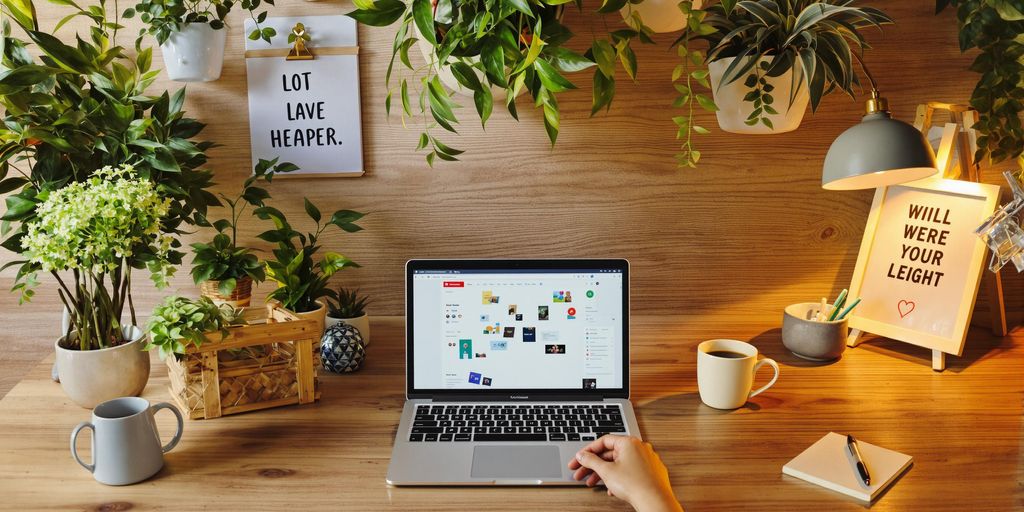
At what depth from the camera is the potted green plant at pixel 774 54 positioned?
1.12 meters

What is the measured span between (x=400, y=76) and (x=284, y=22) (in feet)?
0.77

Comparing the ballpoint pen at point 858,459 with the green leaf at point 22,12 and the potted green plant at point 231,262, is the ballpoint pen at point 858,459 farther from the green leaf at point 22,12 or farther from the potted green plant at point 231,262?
the green leaf at point 22,12

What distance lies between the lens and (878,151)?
43.8 inches

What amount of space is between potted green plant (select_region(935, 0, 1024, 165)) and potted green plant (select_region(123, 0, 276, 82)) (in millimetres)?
1240

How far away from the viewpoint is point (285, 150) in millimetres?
1473

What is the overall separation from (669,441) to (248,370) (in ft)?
2.04

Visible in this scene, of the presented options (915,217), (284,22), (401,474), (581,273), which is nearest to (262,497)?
(401,474)

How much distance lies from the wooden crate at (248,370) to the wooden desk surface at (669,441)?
0.08ft

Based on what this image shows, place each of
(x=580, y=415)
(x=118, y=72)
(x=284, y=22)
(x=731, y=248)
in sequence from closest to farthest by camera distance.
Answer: (x=580, y=415) < (x=118, y=72) < (x=284, y=22) < (x=731, y=248)

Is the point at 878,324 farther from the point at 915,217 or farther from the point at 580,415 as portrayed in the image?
the point at 580,415

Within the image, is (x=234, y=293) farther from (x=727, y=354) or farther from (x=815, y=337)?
(x=815, y=337)

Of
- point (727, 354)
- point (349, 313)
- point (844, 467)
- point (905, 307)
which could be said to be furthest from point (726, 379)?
point (349, 313)

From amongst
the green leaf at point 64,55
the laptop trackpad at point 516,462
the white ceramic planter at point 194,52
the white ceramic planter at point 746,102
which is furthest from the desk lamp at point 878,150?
the green leaf at point 64,55

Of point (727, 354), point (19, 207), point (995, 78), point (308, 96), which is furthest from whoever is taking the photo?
point (308, 96)
